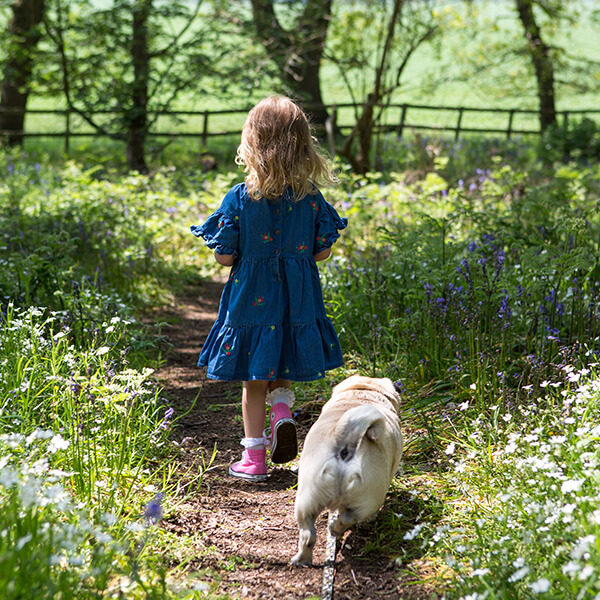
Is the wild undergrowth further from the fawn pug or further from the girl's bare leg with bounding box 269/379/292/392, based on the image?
the girl's bare leg with bounding box 269/379/292/392

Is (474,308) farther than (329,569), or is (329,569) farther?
(474,308)

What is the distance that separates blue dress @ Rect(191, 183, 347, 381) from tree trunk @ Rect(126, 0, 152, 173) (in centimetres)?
949

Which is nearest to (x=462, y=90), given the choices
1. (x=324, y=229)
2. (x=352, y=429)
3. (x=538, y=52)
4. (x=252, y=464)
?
(x=538, y=52)

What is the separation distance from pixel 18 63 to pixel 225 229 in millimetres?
12424

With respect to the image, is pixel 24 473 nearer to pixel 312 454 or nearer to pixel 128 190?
pixel 312 454

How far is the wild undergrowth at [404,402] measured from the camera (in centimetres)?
220

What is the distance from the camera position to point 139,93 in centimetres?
1268

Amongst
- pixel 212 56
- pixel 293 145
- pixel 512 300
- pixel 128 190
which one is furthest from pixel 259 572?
pixel 212 56

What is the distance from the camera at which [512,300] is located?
418cm

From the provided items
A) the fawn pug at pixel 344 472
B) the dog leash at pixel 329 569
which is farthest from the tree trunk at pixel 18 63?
the dog leash at pixel 329 569

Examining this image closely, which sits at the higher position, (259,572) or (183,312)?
(183,312)

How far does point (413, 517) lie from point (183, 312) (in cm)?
404

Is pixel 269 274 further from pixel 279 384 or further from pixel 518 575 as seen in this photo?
pixel 518 575

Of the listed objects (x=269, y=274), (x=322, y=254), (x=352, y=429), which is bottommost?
(x=352, y=429)
